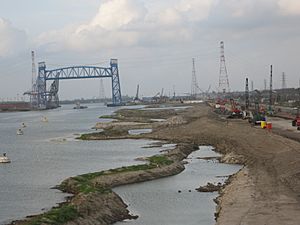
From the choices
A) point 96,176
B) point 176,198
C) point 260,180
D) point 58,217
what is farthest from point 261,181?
point 58,217

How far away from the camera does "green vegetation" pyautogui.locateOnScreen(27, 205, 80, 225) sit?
16.0 meters

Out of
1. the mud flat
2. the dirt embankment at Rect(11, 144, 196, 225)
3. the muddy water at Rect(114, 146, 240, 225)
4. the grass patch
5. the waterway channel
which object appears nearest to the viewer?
the dirt embankment at Rect(11, 144, 196, 225)

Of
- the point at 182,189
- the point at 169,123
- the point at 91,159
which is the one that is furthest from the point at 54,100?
the point at 182,189

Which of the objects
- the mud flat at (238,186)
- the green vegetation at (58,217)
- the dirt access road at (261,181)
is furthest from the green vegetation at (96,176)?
the dirt access road at (261,181)

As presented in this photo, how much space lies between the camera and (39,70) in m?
160

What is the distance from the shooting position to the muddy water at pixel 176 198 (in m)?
18.9

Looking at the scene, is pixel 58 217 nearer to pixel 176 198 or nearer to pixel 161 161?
pixel 176 198

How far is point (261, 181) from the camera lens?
77.5 ft

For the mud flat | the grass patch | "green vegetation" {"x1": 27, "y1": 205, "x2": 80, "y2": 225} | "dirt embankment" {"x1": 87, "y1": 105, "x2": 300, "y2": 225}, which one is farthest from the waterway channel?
"green vegetation" {"x1": 27, "y1": 205, "x2": 80, "y2": 225}

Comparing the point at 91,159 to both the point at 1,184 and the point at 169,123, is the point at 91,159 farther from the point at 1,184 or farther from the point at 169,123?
the point at 169,123

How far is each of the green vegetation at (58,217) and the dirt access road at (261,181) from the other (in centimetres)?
467

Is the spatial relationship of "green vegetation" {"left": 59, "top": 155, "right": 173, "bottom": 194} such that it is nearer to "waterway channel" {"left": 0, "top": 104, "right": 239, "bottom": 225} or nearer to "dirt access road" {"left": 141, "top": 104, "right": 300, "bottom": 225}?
"waterway channel" {"left": 0, "top": 104, "right": 239, "bottom": 225}

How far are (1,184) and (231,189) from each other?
11.8m

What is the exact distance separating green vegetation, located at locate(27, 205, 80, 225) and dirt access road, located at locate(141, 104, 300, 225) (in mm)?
4671
